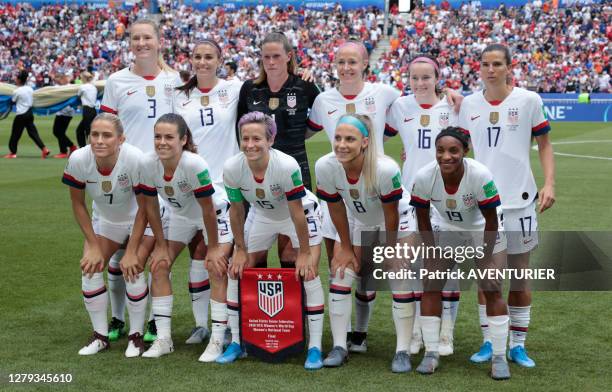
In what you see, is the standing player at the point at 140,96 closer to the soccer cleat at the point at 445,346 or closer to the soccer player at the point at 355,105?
the soccer player at the point at 355,105

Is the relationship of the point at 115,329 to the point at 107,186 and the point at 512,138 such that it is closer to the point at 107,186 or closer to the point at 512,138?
the point at 107,186

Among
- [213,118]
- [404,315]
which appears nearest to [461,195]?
[404,315]

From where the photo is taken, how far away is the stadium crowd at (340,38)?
37.4 m

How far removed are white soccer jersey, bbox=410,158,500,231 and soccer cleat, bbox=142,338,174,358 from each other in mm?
2059

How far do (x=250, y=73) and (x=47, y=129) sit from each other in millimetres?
14908

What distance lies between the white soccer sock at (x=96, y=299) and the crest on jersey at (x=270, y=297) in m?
1.19

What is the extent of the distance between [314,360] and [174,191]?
1.57 metres

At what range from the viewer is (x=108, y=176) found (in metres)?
6.14

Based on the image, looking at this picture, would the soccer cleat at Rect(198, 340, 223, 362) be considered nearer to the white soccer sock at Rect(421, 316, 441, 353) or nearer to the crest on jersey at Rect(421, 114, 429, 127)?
the white soccer sock at Rect(421, 316, 441, 353)

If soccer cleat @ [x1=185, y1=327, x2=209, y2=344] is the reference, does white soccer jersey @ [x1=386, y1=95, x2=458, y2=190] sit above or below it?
above

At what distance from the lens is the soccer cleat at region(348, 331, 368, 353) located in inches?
243

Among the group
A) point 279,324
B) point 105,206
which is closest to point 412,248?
point 279,324

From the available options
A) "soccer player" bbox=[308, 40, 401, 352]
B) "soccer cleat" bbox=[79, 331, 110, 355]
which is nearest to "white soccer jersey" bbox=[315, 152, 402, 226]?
"soccer player" bbox=[308, 40, 401, 352]

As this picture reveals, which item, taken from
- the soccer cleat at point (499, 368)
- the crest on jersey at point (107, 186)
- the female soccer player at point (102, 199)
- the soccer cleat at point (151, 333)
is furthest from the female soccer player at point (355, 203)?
the crest on jersey at point (107, 186)
